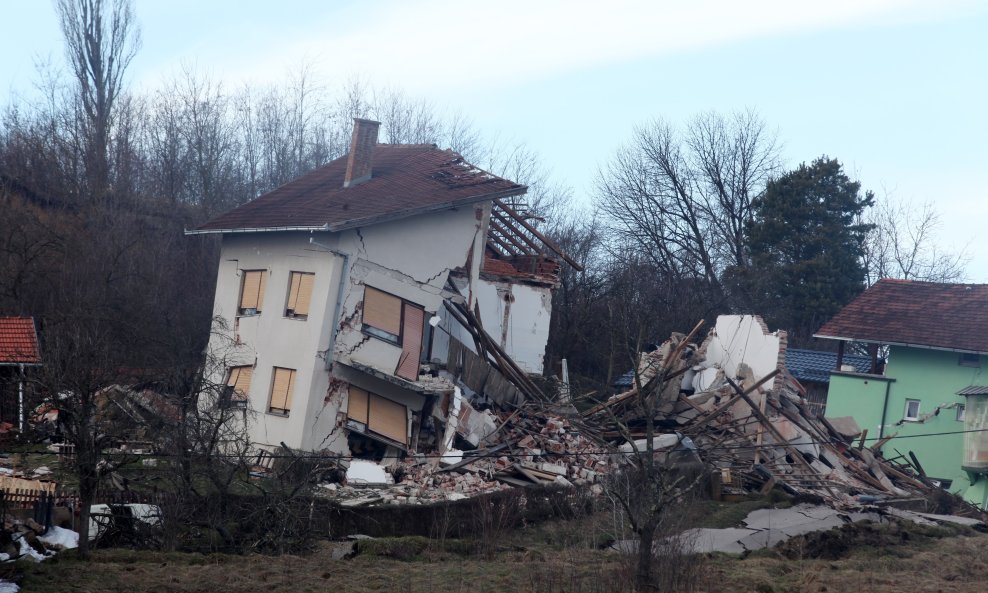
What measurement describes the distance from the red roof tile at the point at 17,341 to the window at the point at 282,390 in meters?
5.84

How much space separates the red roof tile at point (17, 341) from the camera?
25672 mm

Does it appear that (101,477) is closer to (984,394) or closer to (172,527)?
(172,527)

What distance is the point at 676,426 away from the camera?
27.0m

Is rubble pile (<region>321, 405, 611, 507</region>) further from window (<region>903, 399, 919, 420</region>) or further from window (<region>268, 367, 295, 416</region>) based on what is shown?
window (<region>903, 399, 919, 420</region>)

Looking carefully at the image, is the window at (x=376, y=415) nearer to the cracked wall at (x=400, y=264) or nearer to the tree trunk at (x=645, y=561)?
the cracked wall at (x=400, y=264)

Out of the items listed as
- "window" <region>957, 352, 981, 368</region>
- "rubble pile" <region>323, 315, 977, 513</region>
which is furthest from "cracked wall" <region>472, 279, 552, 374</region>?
"window" <region>957, 352, 981, 368</region>

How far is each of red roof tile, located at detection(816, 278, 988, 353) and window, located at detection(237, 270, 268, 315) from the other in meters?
19.9

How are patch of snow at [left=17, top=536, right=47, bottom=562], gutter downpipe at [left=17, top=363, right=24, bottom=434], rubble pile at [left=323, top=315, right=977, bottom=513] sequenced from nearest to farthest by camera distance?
patch of snow at [left=17, top=536, right=47, bottom=562], rubble pile at [left=323, top=315, right=977, bottom=513], gutter downpipe at [left=17, top=363, right=24, bottom=434]

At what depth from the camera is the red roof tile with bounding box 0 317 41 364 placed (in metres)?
25.7

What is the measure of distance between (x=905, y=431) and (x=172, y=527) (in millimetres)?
26462

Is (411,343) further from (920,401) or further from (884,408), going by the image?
(920,401)

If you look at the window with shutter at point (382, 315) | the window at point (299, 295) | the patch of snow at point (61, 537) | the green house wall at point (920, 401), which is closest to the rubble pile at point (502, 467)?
the window with shutter at point (382, 315)

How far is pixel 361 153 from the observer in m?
29.2

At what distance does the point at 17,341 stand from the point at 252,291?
6.20 metres
